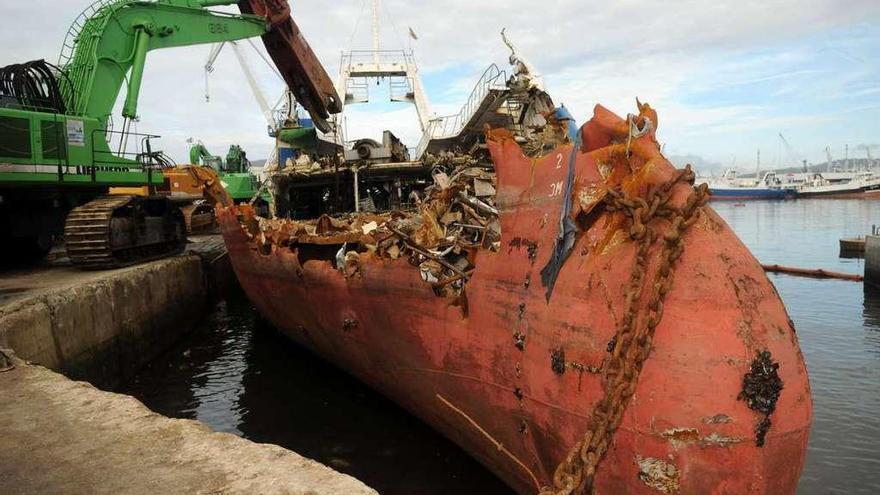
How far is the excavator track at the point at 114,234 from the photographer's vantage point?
1042 cm

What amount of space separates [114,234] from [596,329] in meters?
10.2

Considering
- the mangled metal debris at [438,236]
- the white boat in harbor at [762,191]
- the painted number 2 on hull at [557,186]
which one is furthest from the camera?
the white boat in harbor at [762,191]

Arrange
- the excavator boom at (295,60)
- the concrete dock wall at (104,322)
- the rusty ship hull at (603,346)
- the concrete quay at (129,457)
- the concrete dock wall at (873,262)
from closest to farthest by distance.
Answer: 1. the concrete quay at (129,457)
2. the rusty ship hull at (603,346)
3. the concrete dock wall at (104,322)
4. the excavator boom at (295,60)
5. the concrete dock wall at (873,262)

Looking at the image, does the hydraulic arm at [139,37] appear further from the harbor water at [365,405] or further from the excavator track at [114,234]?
the harbor water at [365,405]

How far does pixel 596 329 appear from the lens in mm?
3586

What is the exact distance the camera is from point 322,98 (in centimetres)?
1502

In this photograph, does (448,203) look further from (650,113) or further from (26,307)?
(26,307)

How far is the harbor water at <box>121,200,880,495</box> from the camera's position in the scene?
5930 millimetres

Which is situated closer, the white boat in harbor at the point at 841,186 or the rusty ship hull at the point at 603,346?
the rusty ship hull at the point at 603,346

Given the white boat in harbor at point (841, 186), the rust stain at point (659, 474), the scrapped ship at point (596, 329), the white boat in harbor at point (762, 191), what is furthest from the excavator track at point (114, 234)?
the white boat in harbor at point (841, 186)

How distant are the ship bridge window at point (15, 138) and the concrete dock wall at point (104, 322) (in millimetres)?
2741

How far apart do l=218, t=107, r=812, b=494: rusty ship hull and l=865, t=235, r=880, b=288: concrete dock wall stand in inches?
629

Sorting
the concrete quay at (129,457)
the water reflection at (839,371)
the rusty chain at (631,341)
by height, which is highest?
the rusty chain at (631,341)

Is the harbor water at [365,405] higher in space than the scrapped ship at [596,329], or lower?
lower
